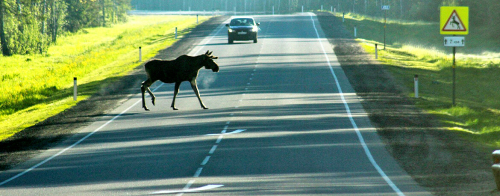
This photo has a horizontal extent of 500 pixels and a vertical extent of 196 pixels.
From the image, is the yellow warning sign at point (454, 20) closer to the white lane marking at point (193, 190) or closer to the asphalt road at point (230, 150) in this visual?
the asphalt road at point (230, 150)

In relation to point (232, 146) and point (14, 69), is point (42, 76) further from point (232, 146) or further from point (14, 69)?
point (232, 146)

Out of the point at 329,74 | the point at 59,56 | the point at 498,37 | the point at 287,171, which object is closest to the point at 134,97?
the point at 329,74

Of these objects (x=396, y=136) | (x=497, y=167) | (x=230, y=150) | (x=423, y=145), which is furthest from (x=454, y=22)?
(x=497, y=167)

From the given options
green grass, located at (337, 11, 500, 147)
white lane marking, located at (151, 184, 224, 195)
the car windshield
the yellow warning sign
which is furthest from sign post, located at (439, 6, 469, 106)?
the car windshield

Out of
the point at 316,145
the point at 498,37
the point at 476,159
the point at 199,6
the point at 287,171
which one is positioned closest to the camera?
the point at 287,171

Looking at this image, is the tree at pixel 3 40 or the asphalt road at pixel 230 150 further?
the tree at pixel 3 40

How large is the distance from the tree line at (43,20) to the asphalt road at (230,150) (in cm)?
3383

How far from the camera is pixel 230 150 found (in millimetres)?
15781

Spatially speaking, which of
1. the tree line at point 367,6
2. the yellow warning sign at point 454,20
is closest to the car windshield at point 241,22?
the yellow warning sign at point 454,20

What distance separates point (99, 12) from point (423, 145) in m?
94.7

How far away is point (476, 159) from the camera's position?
14.9m

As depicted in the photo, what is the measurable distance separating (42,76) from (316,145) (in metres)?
30.6

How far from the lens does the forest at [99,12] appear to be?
5919cm

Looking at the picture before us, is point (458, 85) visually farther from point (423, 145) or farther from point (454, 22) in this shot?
point (423, 145)
